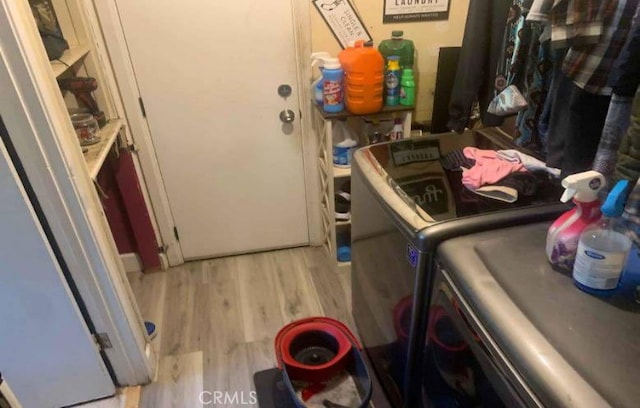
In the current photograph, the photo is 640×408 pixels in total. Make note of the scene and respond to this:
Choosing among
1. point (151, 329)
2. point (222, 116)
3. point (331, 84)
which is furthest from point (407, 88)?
point (151, 329)

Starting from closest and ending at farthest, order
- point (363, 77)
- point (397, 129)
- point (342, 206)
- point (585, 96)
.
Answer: point (585, 96) → point (363, 77) → point (397, 129) → point (342, 206)

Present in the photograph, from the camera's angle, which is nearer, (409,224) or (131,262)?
(409,224)

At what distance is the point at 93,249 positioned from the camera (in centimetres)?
137

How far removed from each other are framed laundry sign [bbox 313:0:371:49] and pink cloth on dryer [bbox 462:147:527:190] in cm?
95

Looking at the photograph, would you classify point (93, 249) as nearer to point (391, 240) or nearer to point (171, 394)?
point (171, 394)

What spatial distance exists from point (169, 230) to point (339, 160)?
1.00 meters

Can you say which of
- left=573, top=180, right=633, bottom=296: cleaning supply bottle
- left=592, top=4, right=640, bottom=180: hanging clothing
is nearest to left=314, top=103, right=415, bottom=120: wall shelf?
left=592, top=4, right=640, bottom=180: hanging clothing

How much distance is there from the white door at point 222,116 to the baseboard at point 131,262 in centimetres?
27

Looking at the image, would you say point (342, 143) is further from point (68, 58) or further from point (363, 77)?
point (68, 58)

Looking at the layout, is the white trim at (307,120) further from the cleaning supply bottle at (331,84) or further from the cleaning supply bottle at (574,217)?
the cleaning supply bottle at (574,217)

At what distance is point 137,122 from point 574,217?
5.99 ft

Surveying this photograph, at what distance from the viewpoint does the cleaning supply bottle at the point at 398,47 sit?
77.9 inches

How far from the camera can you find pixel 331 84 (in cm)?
190

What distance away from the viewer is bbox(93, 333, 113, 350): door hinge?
1549 millimetres
